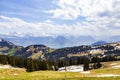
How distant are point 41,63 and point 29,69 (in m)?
16.9

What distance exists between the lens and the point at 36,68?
598ft

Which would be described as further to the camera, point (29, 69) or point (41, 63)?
point (41, 63)

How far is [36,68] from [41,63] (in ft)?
33.6

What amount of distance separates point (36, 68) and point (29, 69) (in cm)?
711

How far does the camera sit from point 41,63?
192 meters

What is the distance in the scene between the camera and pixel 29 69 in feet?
579
